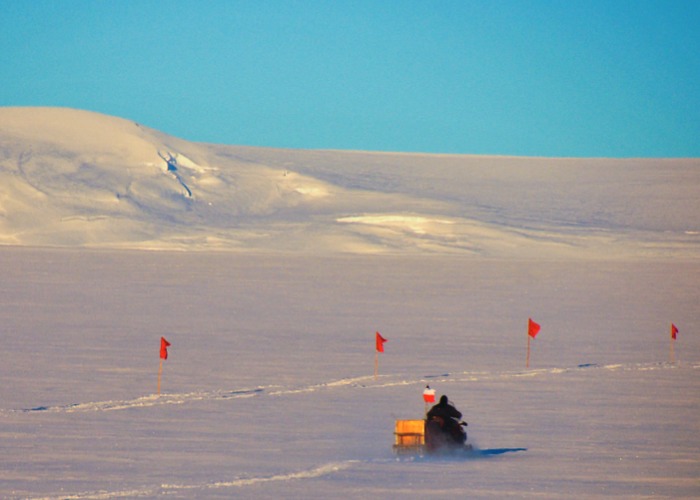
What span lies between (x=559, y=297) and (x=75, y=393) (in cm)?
2185

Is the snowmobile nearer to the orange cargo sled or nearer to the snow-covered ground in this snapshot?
→ the orange cargo sled

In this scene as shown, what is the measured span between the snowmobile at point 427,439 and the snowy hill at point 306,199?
6144 cm

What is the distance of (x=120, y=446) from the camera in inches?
424

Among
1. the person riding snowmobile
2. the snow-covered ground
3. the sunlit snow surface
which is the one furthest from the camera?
the person riding snowmobile

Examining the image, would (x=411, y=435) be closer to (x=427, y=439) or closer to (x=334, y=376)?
(x=427, y=439)

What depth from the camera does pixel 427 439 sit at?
10.8 m

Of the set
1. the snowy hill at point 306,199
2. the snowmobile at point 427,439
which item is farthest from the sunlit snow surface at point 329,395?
the snowy hill at point 306,199

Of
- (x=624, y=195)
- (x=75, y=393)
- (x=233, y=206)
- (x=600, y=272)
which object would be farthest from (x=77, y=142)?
(x=75, y=393)

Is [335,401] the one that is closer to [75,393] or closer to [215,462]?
Result: [75,393]

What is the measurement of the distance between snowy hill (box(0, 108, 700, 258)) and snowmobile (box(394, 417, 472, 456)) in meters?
A: 61.4

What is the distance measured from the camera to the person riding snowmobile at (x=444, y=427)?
10.8m

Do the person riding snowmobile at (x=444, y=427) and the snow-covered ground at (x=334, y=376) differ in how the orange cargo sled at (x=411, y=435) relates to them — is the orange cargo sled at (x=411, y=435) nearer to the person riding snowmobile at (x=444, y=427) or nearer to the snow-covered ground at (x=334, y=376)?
the person riding snowmobile at (x=444, y=427)

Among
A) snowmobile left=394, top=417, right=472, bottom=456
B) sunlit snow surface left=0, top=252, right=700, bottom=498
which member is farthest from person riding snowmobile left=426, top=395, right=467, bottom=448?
sunlit snow surface left=0, top=252, right=700, bottom=498

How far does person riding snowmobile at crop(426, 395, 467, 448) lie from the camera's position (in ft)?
35.4
